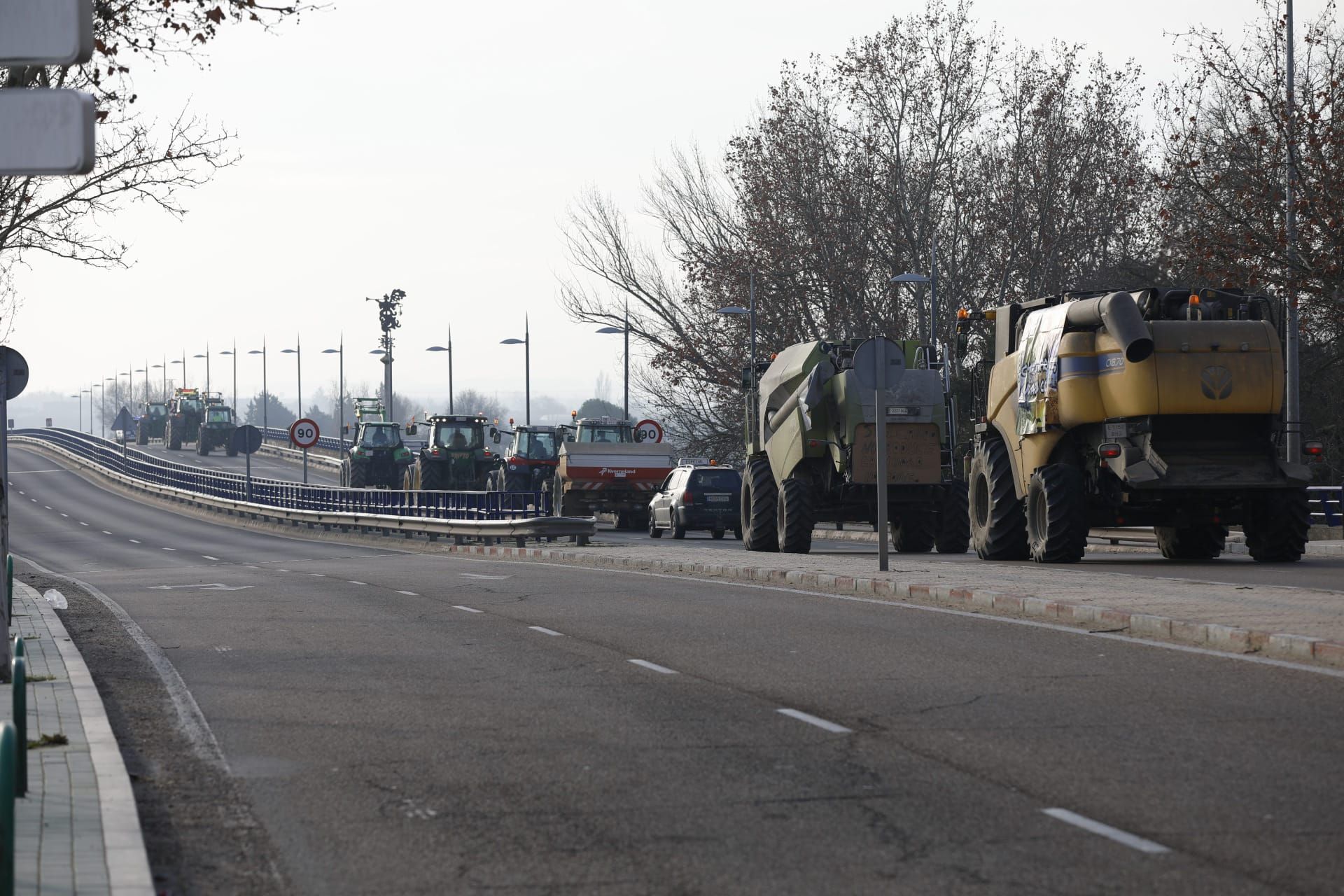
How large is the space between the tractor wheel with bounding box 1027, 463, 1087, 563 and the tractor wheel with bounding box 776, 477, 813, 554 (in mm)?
6113

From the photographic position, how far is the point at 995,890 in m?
5.97

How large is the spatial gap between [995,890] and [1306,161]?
26.7 metres

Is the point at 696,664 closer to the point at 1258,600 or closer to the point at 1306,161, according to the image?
the point at 1258,600

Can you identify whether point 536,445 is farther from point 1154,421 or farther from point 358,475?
point 1154,421

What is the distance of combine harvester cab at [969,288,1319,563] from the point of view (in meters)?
19.8

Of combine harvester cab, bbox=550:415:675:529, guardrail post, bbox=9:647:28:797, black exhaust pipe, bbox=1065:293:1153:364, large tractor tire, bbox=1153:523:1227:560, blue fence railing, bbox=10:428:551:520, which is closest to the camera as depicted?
guardrail post, bbox=9:647:28:797

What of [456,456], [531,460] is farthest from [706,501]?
[456,456]

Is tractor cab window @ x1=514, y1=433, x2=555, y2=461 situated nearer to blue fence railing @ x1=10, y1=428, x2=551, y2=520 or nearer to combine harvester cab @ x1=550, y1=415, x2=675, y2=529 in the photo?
blue fence railing @ x1=10, y1=428, x2=551, y2=520

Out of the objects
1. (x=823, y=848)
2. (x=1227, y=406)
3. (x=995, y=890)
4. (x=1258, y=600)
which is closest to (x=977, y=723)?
(x=823, y=848)

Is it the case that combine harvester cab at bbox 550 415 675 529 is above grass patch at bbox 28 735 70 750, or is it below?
above

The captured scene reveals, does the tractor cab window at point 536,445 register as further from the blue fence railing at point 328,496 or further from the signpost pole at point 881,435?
the signpost pole at point 881,435

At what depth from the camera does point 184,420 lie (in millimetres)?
103375

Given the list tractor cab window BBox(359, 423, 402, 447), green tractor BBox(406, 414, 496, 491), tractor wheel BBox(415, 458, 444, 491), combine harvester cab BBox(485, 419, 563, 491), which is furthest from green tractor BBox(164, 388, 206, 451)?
combine harvester cab BBox(485, 419, 563, 491)

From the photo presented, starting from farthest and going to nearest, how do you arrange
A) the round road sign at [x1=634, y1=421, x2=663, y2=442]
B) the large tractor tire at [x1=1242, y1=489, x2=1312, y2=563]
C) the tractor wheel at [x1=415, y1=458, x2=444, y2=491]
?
1. the tractor wheel at [x1=415, y1=458, x2=444, y2=491]
2. the round road sign at [x1=634, y1=421, x2=663, y2=442]
3. the large tractor tire at [x1=1242, y1=489, x2=1312, y2=563]
